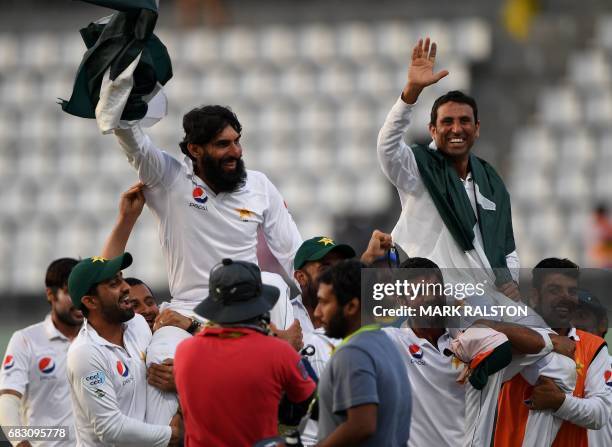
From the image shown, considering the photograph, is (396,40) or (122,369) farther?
(396,40)

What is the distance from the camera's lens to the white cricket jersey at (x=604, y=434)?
287 inches

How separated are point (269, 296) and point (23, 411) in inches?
128

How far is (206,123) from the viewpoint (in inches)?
266

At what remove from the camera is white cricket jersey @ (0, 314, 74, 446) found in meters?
8.23

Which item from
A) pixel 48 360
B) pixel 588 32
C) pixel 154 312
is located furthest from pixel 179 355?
pixel 588 32

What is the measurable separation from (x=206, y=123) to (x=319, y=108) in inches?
452

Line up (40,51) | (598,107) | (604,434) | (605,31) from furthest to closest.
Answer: (40,51) < (605,31) < (598,107) < (604,434)

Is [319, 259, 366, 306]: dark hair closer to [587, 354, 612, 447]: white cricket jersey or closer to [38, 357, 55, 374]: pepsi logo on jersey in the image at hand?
[587, 354, 612, 447]: white cricket jersey

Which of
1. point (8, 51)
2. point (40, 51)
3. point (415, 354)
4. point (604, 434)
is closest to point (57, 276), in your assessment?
point (415, 354)

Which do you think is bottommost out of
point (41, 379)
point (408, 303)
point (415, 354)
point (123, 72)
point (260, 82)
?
point (41, 379)

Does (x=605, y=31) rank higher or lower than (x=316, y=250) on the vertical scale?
higher

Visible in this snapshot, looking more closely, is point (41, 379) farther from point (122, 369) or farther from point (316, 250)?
point (316, 250)

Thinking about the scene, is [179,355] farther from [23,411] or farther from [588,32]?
[588,32]

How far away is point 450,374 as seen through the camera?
265 inches
